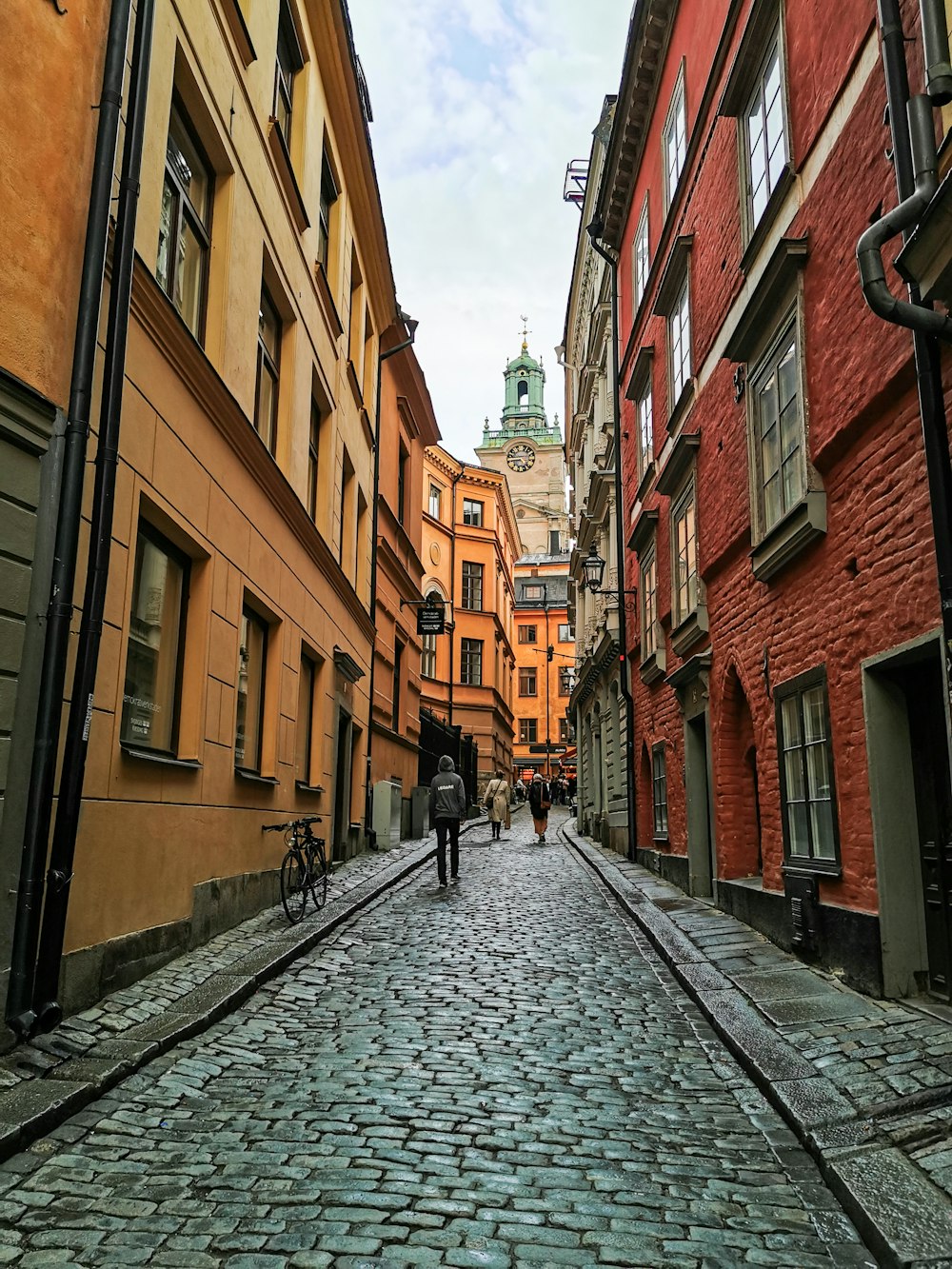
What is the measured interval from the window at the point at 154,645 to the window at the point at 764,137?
624 centimetres

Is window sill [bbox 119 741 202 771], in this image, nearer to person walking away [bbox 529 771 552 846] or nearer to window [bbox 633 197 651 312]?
window [bbox 633 197 651 312]

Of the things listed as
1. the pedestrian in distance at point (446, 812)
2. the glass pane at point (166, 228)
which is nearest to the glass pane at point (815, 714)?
the glass pane at point (166, 228)

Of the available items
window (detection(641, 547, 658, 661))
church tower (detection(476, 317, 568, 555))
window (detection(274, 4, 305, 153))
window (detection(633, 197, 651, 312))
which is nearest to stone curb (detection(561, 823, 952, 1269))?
window (detection(641, 547, 658, 661))

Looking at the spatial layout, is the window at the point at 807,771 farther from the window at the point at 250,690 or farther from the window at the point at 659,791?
the window at the point at 659,791

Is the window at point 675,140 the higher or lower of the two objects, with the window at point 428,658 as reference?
higher

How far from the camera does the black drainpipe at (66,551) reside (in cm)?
552

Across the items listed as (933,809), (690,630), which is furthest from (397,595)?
(933,809)

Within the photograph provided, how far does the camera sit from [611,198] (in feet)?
66.7

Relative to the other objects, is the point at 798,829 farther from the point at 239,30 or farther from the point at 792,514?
the point at 239,30

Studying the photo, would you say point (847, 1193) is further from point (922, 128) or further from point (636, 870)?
point (636, 870)

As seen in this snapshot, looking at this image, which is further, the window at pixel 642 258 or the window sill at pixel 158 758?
the window at pixel 642 258

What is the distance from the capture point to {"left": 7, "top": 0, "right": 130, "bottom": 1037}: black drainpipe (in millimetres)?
5520

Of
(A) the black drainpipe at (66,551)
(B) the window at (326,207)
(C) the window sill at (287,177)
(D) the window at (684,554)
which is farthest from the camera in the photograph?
(B) the window at (326,207)

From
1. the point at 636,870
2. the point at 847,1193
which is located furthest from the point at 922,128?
the point at 636,870
